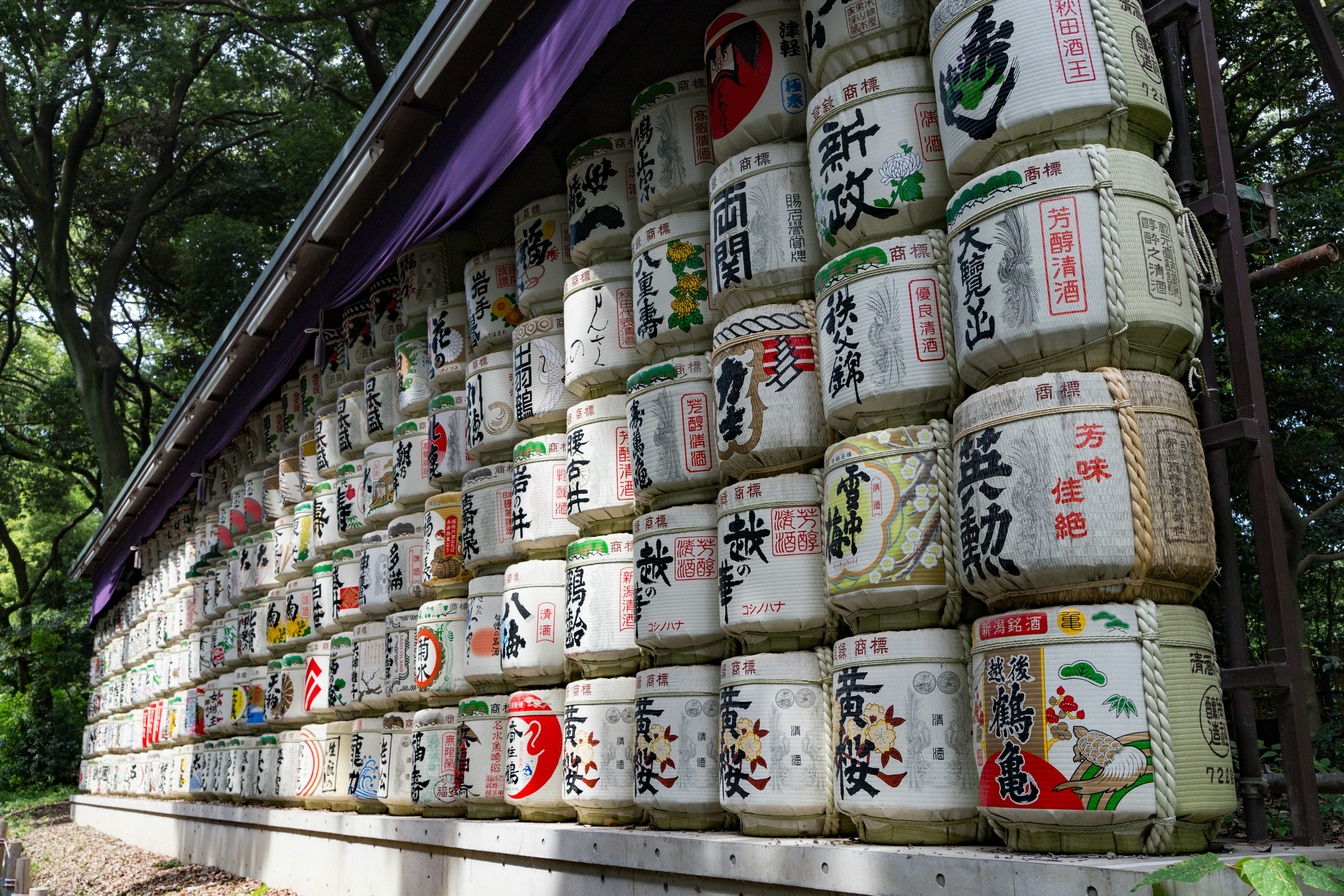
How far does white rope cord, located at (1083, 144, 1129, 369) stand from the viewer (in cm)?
317

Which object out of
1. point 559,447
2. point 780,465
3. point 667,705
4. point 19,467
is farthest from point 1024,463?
point 19,467

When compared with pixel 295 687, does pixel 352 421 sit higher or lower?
higher

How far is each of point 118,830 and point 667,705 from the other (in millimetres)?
13817

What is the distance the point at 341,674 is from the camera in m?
8.02

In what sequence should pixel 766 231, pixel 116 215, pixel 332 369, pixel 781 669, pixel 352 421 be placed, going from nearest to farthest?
pixel 781 669 < pixel 766 231 < pixel 352 421 < pixel 332 369 < pixel 116 215

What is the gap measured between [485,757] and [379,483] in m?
2.71

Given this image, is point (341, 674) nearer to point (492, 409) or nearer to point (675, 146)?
point (492, 409)

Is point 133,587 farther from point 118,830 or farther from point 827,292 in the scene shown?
point 827,292

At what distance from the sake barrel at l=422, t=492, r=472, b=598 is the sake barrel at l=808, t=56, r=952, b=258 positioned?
11.3 feet

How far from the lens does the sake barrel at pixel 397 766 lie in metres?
6.82

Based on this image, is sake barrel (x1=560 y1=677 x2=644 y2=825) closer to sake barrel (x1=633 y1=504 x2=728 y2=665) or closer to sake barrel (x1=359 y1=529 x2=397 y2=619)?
sake barrel (x1=633 y1=504 x2=728 y2=665)

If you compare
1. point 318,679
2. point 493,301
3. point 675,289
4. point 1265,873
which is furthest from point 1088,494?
point 318,679

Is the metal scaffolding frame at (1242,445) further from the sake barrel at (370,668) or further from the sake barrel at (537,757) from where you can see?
the sake barrel at (370,668)

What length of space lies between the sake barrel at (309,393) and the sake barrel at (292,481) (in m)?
0.30
